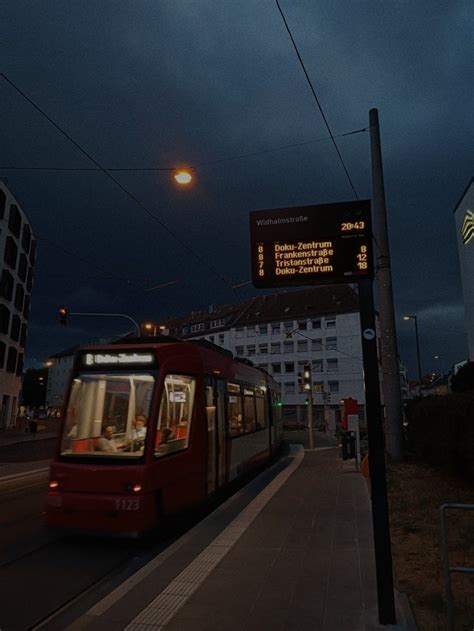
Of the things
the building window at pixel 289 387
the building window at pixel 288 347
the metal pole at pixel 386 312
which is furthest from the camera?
the building window at pixel 288 347

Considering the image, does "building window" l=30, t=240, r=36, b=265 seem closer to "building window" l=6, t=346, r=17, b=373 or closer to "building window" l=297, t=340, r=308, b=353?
"building window" l=6, t=346, r=17, b=373

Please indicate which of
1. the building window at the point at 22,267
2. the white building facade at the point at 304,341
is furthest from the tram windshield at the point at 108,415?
the white building facade at the point at 304,341

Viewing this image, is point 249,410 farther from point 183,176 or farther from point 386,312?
point 183,176

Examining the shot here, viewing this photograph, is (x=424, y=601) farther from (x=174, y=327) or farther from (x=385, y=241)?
(x=174, y=327)

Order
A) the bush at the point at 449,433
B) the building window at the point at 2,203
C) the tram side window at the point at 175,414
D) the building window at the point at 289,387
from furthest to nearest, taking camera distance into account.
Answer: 1. the building window at the point at 289,387
2. the building window at the point at 2,203
3. the bush at the point at 449,433
4. the tram side window at the point at 175,414

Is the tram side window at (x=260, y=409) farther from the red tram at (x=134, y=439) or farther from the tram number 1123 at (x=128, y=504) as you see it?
the tram number 1123 at (x=128, y=504)

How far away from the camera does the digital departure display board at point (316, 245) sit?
5.33m

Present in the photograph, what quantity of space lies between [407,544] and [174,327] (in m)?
84.6

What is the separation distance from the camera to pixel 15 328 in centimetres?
4975

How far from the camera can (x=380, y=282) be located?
16.3m

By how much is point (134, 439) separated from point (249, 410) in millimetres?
6094

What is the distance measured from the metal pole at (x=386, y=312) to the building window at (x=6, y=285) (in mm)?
37881

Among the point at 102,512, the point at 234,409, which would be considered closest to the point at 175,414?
the point at 102,512

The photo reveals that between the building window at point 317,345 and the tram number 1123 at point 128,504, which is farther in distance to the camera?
the building window at point 317,345
